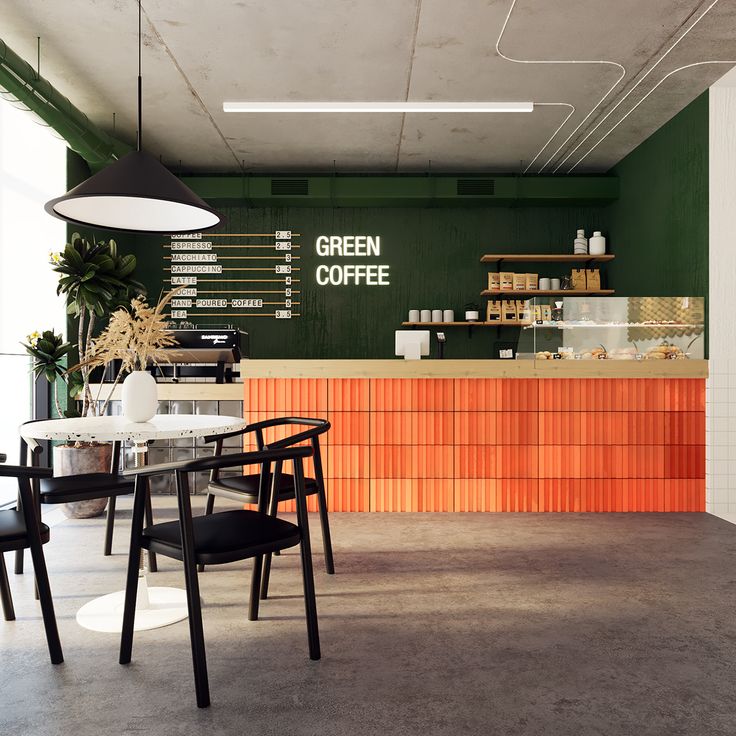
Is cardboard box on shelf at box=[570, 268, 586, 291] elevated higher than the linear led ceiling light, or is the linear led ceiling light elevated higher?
the linear led ceiling light

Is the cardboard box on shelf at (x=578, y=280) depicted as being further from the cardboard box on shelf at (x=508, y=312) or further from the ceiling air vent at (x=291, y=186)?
the ceiling air vent at (x=291, y=186)

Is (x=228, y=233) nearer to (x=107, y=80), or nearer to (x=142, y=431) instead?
(x=107, y=80)

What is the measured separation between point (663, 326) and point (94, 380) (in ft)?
16.5

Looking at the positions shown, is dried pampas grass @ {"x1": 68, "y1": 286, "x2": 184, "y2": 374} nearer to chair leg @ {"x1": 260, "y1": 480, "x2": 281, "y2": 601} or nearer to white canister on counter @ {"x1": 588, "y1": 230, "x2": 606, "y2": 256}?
chair leg @ {"x1": 260, "y1": 480, "x2": 281, "y2": 601}

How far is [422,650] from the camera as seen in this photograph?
8.05 ft

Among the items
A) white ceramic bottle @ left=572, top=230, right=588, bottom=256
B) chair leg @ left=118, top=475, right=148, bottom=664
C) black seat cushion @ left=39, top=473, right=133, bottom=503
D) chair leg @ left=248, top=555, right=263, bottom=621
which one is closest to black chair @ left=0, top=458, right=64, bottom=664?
chair leg @ left=118, top=475, right=148, bottom=664

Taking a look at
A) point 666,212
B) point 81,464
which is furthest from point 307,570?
point 666,212

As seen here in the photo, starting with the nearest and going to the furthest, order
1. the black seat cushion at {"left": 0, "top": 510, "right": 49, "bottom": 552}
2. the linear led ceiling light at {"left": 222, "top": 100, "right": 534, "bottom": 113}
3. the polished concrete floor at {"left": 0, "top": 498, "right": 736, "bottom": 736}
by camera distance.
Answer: the polished concrete floor at {"left": 0, "top": 498, "right": 736, "bottom": 736} < the black seat cushion at {"left": 0, "top": 510, "right": 49, "bottom": 552} < the linear led ceiling light at {"left": 222, "top": 100, "right": 534, "bottom": 113}

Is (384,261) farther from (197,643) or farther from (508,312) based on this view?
(197,643)

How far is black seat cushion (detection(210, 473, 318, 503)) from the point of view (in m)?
3.05

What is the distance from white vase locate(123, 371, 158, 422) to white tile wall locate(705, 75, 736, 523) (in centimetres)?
400

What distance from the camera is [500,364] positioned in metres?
4.75

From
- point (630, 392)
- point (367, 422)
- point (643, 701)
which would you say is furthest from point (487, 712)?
point (630, 392)

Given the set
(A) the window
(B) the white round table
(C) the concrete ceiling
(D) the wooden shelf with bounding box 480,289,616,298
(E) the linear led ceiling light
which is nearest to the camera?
(B) the white round table
